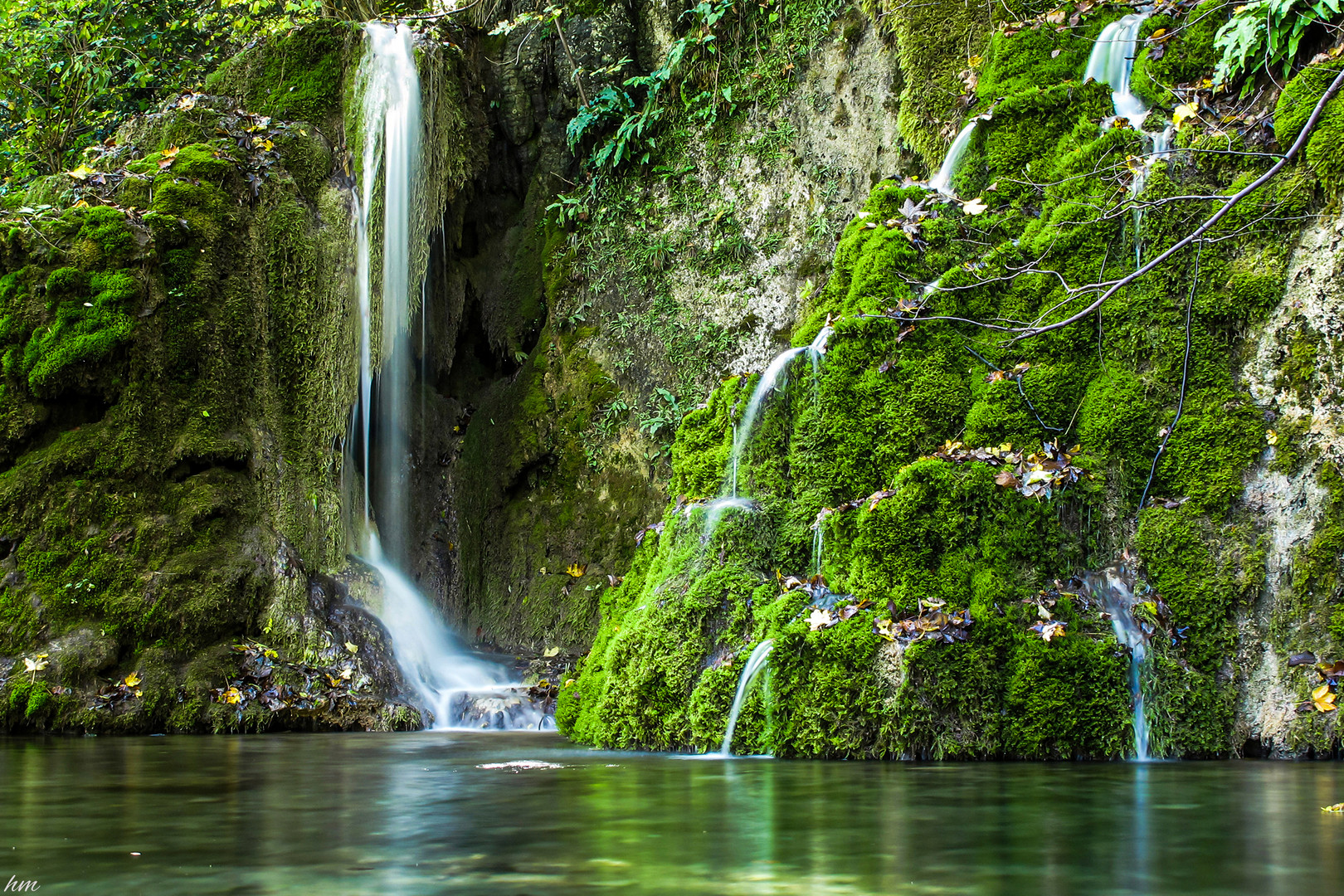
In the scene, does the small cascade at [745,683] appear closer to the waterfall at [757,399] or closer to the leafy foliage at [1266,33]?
the waterfall at [757,399]

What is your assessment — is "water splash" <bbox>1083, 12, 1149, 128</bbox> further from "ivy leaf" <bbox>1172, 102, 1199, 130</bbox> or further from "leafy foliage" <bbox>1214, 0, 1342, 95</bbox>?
"leafy foliage" <bbox>1214, 0, 1342, 95</bbox>

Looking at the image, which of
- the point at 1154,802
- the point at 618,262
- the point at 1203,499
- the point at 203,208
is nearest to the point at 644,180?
the point at 618,262

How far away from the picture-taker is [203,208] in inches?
390

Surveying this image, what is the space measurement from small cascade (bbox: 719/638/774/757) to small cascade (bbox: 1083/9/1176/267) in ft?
13.2

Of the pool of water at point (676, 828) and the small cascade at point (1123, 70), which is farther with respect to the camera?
the small cascade at point (1123, 70)

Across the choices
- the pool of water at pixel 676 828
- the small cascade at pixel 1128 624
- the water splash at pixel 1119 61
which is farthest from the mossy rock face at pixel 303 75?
the small cascade at pixel 1128 624

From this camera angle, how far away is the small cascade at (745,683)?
5844 mm

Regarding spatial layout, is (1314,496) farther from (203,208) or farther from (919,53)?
(203,208)

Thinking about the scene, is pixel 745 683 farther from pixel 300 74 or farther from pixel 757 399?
pixel 300 74

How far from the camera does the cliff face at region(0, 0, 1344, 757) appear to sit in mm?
5730

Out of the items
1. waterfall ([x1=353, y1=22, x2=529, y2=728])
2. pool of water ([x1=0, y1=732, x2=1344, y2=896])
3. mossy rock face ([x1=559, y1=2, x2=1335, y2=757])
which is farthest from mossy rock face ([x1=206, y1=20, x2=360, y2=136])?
pool of water ([x1=0, y1=732, x2=1344, y2=896])

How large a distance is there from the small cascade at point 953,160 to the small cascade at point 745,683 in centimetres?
383

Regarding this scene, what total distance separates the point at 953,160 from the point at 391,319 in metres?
6.08

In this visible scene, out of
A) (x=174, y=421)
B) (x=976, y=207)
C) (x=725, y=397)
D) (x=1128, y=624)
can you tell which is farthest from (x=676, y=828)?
(x=174, y=421)
